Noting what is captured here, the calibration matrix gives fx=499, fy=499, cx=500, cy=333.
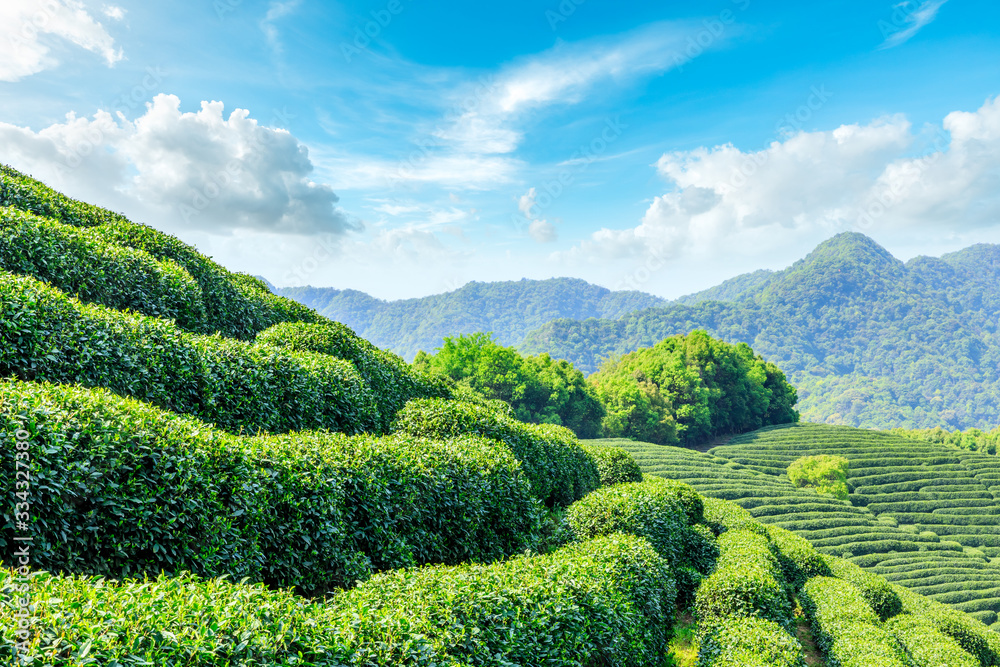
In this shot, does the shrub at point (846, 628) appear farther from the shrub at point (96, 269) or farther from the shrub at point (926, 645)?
the shrub at point (96, 269)

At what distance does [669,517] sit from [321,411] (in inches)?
368

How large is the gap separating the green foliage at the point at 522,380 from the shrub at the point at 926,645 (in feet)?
124

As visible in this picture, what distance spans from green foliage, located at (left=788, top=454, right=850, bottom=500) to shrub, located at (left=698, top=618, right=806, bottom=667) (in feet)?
156

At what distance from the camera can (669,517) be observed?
13.3 m

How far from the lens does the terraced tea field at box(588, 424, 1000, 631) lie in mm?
37312

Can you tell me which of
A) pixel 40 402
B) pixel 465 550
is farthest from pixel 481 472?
pixel 40 402

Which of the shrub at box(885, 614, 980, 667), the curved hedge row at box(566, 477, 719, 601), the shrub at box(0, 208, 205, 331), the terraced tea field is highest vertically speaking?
the shrub at box(0, 208, 205, 331)

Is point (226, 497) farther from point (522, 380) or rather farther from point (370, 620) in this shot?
point (522, 380)

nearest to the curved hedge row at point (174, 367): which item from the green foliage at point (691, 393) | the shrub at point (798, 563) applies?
the shrub at point (798, 563)

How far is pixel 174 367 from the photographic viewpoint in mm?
8305

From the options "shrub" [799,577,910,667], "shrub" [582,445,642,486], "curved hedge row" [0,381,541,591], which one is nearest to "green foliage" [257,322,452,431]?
"curved hedge row" [0,381,541,591]

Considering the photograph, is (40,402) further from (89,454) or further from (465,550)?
(465,550)

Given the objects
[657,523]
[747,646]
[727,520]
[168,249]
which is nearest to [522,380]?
[727,520]

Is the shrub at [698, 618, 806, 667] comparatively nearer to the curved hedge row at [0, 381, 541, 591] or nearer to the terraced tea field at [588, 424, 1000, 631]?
the curved hedge row at [0, 381, 541, 591]
